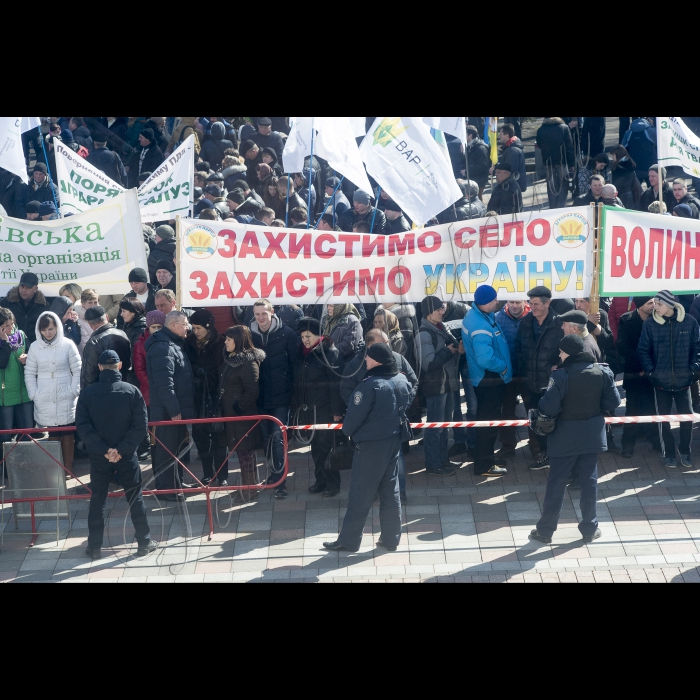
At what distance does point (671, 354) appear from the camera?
28.9 ft

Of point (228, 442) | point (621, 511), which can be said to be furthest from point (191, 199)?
point (621, 511)

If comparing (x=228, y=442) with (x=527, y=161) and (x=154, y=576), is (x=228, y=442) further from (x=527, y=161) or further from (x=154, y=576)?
(x=527, y=161)

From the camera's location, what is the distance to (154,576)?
739cm

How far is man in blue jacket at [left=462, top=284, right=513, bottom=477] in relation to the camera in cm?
873

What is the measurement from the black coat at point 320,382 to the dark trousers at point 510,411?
1627 mm

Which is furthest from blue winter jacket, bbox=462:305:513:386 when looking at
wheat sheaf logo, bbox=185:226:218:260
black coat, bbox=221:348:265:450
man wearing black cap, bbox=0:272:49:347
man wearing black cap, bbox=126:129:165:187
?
man wearing black cap, bbox=126:129:165:187

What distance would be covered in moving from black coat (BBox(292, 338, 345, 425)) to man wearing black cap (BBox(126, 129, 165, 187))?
371 inches

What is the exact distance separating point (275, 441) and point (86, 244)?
113 inches

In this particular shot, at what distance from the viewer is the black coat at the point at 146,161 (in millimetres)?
17125

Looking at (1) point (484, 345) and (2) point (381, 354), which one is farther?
(1) point (484, 345)

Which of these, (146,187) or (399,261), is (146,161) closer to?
(146,187)

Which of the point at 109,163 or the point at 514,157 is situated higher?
the point at 109,163

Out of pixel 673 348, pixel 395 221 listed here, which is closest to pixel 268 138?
pixel 395 221

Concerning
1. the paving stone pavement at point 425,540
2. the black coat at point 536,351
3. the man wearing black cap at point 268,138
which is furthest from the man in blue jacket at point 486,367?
the man wearing black cap at point 268,138
